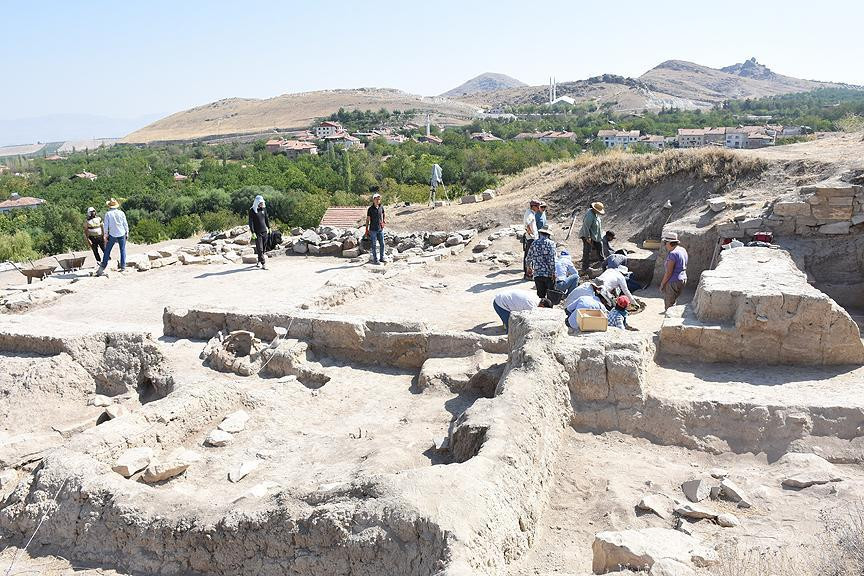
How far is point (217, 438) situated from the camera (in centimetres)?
650

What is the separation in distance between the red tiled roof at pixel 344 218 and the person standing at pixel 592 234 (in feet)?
24.9

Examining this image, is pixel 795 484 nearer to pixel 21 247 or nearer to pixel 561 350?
pixel 561 350

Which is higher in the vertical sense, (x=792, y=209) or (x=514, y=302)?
(x=792, y=209)

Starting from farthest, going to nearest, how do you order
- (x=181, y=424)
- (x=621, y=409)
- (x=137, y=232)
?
(x=137, y=232) → (x=181, y=424) → (x=621, y=409)

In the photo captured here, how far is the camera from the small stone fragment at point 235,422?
673 cm

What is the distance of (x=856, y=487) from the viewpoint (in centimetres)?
469

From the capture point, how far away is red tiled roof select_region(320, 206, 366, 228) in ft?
59.9

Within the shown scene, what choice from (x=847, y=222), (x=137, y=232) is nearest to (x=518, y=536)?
(x=847, y=222)

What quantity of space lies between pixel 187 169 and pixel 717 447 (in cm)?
6498

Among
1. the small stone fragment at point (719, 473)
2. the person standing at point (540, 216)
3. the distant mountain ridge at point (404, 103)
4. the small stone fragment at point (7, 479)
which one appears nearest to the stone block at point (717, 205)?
the person standing at point (540, 216)

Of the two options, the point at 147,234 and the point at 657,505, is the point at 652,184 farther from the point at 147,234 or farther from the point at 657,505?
the point at 147,234

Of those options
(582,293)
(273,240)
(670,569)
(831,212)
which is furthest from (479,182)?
(670,569)

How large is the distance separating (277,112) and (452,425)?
148m

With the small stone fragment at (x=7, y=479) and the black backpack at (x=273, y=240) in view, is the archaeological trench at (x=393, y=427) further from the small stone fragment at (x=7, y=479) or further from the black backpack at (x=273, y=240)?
the black backpack at (x=273, y=240)
